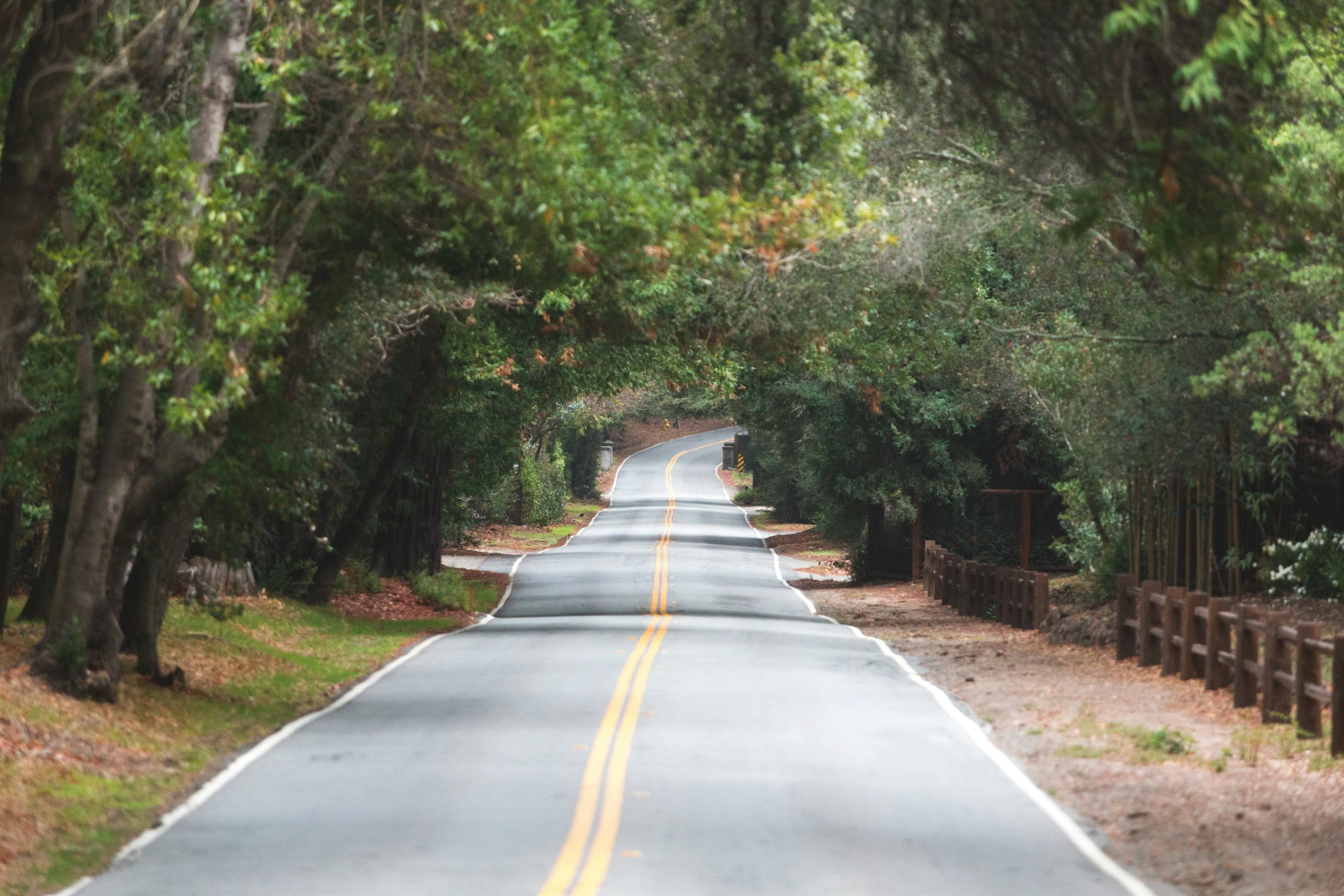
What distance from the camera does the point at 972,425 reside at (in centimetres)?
3972

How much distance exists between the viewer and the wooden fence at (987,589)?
28.1 metres

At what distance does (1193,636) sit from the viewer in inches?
756

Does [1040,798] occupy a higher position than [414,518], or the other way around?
[414,518]

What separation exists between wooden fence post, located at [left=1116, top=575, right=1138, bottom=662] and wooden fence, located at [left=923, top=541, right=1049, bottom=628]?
5.37 metres

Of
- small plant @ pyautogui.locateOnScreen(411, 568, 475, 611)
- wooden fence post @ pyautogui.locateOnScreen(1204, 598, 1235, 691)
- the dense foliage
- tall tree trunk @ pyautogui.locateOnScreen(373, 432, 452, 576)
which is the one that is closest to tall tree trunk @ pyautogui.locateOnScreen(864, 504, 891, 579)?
tall tree trunk @ pyautogui.locateOnScreen(373, 432, 452, 576)

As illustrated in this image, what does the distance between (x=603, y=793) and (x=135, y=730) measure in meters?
5.28

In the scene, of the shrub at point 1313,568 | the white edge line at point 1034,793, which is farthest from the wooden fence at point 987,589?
the white edge line at point 1034,793

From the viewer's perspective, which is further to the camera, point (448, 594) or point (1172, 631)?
point (448, 594)

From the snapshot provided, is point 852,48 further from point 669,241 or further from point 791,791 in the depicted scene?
point 791,791

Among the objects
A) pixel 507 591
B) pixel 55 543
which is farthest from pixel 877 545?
pixel 55 543

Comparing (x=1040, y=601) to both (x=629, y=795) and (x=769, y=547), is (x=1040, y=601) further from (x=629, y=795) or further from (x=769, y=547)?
(x=769, y=547)

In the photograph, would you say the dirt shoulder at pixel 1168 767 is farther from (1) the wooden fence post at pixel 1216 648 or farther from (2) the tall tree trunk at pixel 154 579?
(2) the tall tree trunk at pixel 154 579

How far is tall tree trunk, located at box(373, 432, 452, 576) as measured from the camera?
35.3m

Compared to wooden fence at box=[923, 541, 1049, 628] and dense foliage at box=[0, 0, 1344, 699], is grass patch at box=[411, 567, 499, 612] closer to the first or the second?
dense foliage at box=[0, 0, 1344, 699]
